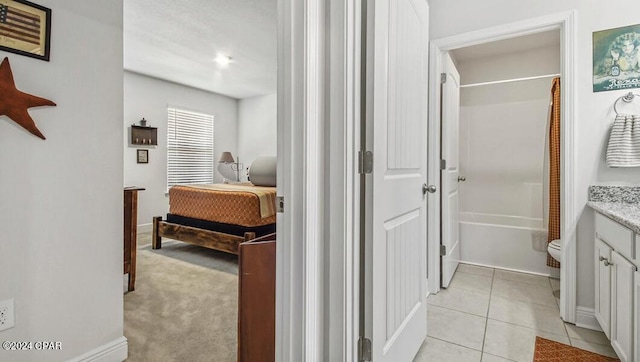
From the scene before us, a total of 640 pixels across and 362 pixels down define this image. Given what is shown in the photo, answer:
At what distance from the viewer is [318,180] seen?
3.66 ft

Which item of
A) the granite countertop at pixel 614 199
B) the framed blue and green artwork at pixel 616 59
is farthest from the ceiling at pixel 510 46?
the granite countertop at pixel 614 199

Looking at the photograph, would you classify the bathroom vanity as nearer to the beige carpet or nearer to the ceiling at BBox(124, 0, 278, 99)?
the beige carpet

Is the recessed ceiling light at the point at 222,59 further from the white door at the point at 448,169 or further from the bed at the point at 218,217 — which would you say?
the white door at the point at 448,169

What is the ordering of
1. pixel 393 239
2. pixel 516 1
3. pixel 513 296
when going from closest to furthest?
pixel 393 239 < pixel 516 1 < pixel 513 296

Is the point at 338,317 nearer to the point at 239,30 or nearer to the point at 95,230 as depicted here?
the point at 95,230

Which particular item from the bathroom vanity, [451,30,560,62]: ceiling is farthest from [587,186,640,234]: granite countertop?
[451,30,560,62]: ceiling

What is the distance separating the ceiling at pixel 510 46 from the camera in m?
3.08

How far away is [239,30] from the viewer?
10.5 ft

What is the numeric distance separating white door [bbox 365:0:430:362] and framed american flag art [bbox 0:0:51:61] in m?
1.43

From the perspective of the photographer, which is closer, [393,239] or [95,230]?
[393,239]

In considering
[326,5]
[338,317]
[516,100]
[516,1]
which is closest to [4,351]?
[338,317]

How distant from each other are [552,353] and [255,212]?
2.54m

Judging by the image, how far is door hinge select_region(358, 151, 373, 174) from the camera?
3.86 feet

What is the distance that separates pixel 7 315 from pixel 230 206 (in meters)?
2.05
